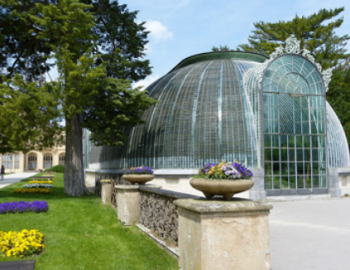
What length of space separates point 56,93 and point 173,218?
31.6 feet

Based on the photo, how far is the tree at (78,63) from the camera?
15.0 metres

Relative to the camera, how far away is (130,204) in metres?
9.78

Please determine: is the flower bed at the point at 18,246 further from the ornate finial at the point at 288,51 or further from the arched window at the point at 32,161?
the arched window at the point at 32,161

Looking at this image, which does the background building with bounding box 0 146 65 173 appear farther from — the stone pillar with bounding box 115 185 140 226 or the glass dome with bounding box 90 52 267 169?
the stone pillar with bounding box 115 185 140 226

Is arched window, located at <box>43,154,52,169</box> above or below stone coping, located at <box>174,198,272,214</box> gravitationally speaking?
below

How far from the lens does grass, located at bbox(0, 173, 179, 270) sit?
6.34m

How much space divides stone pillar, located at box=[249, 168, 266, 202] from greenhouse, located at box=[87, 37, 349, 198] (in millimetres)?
117

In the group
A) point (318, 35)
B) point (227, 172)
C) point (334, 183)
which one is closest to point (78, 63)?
point (227, 172)

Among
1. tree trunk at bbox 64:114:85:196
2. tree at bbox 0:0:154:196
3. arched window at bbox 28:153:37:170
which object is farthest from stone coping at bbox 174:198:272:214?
arched window at bbox 28:153:37:170

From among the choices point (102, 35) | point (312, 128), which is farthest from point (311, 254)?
point (102, 35)

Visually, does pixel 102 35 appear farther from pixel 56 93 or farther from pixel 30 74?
pixel 56 93

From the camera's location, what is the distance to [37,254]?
6.95 m

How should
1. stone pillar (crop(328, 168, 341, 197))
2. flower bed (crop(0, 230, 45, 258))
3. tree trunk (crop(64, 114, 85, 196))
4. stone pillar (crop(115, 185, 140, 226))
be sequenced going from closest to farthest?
flower bed (crop(0, 230, 45, 258))
stone pillar (crop(115, 185, 140, 226))
stone pillar (crop(328, 168, 341, 197))
tree trunk (crop(64, 114, 85, 196))

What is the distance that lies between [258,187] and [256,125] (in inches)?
119
